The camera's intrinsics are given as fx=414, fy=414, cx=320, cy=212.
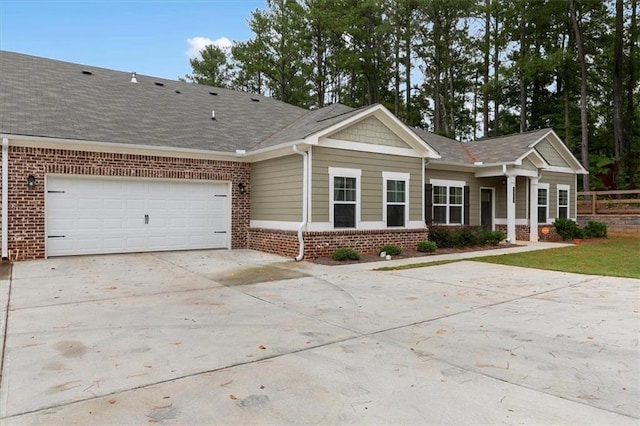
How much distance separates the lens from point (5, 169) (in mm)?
9602

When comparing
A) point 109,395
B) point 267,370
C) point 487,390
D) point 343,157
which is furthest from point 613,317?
point 343,157

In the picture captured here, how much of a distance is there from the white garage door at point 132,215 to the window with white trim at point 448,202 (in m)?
7.66

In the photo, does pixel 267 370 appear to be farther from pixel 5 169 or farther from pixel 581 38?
pixel 581 38

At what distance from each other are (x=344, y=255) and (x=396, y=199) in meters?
3.05

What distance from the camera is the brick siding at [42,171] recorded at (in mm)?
9797

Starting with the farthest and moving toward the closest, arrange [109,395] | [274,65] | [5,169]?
[274,65] < [5,169] < [109,395]

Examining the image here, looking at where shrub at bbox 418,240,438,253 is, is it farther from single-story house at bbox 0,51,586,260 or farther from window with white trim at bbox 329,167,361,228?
A: window with white trim at bbox 329,167,361,228

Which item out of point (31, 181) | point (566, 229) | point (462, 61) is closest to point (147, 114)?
point (31, 181)

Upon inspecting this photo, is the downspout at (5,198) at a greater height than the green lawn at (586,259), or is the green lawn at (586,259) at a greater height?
the downspout at (5,198)

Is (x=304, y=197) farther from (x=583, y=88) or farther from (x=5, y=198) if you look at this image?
(x=583, y=88)

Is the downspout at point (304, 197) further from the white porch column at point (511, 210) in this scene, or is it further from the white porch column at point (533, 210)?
the white porch column at point (533, 210)

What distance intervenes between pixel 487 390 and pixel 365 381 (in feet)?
3.10

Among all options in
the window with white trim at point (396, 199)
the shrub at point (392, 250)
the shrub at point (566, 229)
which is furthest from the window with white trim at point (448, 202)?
the shrub at point (566, 229)

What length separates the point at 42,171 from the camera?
1008 centimetres
